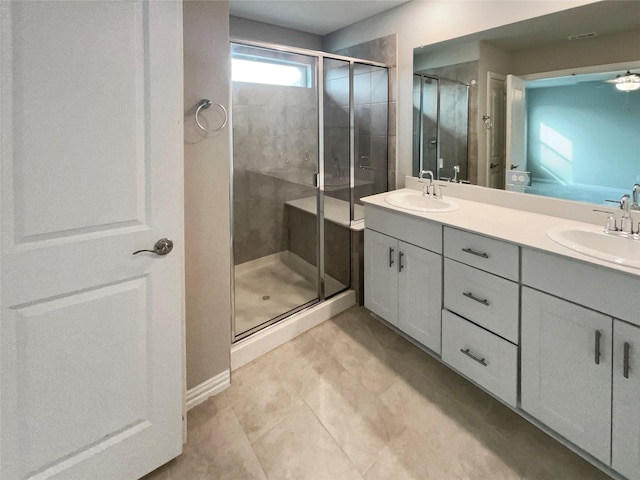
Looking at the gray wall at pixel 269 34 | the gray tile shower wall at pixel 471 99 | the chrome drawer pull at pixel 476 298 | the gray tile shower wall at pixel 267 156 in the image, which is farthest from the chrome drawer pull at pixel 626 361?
the gray wall at pixel 269 34

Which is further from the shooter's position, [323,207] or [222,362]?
[323,207]

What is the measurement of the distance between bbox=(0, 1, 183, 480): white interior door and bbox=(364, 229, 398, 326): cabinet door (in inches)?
51.2

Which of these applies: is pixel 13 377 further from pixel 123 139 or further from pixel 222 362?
pixel 222 362

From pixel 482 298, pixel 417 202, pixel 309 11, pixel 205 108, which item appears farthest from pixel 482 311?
pixel 309 11

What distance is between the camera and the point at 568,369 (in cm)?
145

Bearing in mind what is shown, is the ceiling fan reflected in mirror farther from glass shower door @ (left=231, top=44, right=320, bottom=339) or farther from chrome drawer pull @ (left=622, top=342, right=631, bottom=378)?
glass shower door @ (left=231, top=44, right=320, bottom=339)

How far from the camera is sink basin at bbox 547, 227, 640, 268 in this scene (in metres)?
1.51

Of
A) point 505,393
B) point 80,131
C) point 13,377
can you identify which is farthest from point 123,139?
point 505,393

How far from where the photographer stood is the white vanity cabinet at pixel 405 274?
204 centimetres

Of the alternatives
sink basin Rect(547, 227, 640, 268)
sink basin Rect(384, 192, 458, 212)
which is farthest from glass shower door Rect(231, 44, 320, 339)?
sink basin Rect(547, 227, 640, 268)

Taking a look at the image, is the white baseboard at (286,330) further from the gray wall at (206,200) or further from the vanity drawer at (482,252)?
the vanity drawer at (482,252)

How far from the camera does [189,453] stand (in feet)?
5.18

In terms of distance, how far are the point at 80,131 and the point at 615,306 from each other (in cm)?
186

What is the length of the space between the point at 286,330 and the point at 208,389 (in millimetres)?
653
